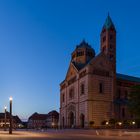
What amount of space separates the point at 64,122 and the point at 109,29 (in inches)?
1377

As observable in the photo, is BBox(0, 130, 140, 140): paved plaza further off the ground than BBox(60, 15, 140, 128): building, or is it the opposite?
BBox(60, 15, 140, 128): building

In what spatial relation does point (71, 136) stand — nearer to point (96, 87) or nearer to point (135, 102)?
point (135, 102)

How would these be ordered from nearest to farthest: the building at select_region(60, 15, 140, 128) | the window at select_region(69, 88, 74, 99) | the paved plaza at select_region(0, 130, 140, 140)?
the paved plaza at select_region(0, 130, 140, 140)
the building at select_region(60, 15, 140, 128)
the window at select_region(69, 88, 74, 99)

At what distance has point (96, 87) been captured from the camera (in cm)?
10081

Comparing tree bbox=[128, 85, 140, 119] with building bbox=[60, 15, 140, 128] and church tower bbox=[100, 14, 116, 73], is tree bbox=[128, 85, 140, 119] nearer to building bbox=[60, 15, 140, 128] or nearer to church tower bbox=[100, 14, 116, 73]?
building bbox=[60, 15, 140, 128]

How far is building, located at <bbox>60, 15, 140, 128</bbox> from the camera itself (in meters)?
99.4

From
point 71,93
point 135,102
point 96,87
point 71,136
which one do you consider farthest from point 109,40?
point 71,136

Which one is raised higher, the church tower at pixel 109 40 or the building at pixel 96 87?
the church tower at pixel 109 40

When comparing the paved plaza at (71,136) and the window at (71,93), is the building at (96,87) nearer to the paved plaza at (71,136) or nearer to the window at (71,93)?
the window at (71,93)

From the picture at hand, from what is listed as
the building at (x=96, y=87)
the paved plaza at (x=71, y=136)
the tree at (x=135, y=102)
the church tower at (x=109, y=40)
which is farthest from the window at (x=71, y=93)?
the paved plaza at (x=71, y=136)

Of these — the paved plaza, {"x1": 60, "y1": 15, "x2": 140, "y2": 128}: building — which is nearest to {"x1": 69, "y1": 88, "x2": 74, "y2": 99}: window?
{"x1": 60, "y1": 15, "x2": 140, "y2": 128}: building

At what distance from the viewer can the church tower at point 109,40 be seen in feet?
360

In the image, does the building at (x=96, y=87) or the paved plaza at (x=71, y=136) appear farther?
the building at (x=96, y=87)

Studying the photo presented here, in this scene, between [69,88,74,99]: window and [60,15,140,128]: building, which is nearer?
[60,15,140,128]: building
